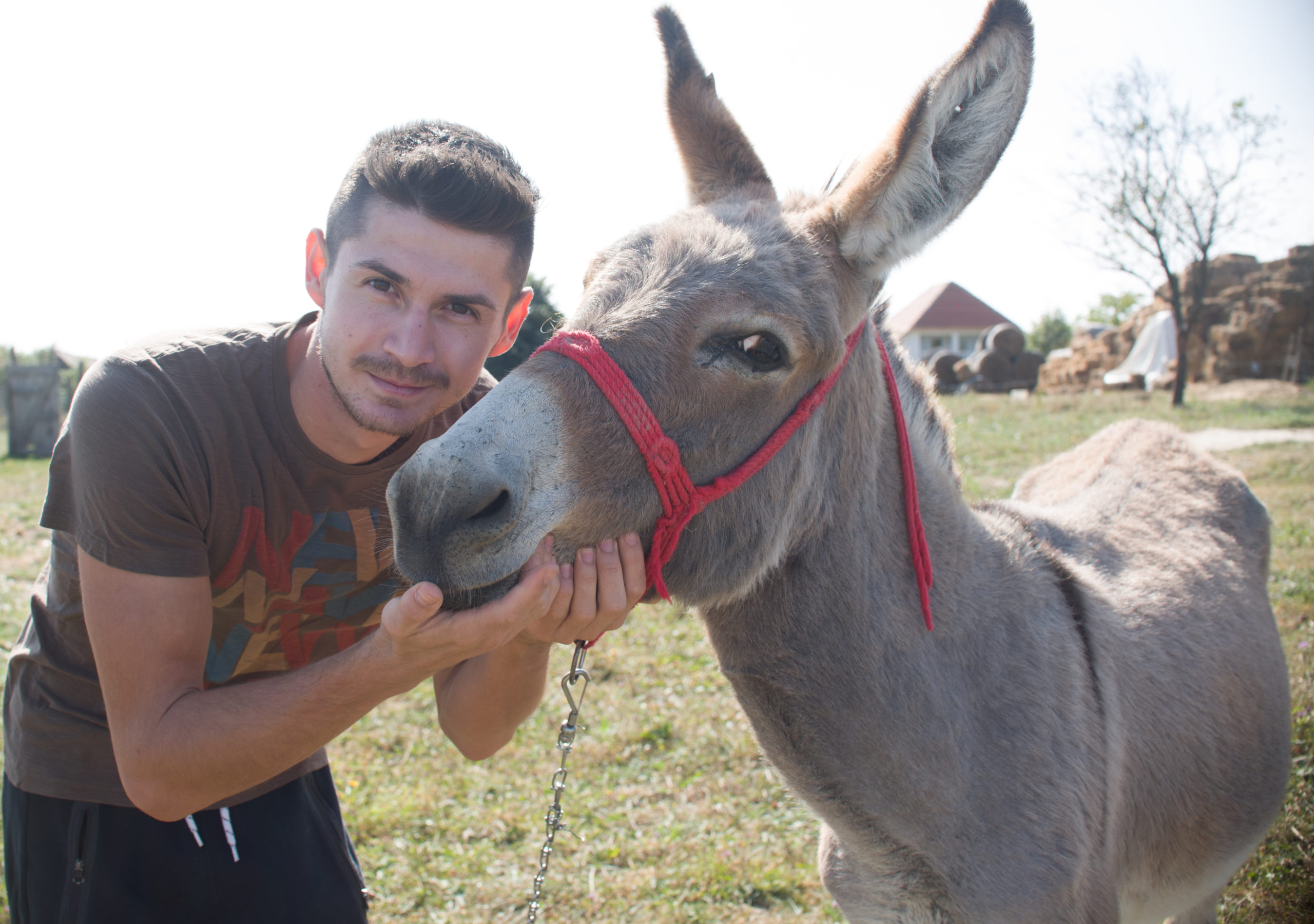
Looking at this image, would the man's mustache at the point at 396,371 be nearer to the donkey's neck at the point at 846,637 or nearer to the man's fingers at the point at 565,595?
the man's fingers at the point at 565,595

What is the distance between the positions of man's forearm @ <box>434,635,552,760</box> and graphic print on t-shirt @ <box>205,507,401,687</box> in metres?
0.42

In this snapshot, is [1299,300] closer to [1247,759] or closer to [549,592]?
[1247,759]

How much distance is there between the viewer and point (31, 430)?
717 inches

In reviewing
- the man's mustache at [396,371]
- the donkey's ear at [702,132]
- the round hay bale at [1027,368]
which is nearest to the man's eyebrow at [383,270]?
the man's mustache at [396,371]

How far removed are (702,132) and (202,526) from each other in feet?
6.52

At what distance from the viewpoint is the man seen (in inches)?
77.1

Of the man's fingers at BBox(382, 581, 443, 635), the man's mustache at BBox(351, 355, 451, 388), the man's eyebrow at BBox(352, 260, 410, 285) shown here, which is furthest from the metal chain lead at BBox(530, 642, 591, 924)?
the man's eyebrow at BBox(352, 260, 410, 285)

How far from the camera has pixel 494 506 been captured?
1.51m

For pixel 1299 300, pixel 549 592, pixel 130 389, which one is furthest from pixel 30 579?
pixel 1299 300

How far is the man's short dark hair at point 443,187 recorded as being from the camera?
234 centimetres

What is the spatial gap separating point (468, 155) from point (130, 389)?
49.0 inches

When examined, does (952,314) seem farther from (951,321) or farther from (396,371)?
(396,371)

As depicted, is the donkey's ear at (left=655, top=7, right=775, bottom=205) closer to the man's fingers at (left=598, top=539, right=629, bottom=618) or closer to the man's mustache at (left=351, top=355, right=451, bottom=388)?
the man's mustache at (left=351, top=355, right=451, bottom=388)

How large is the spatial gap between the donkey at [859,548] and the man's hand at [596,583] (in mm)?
39
